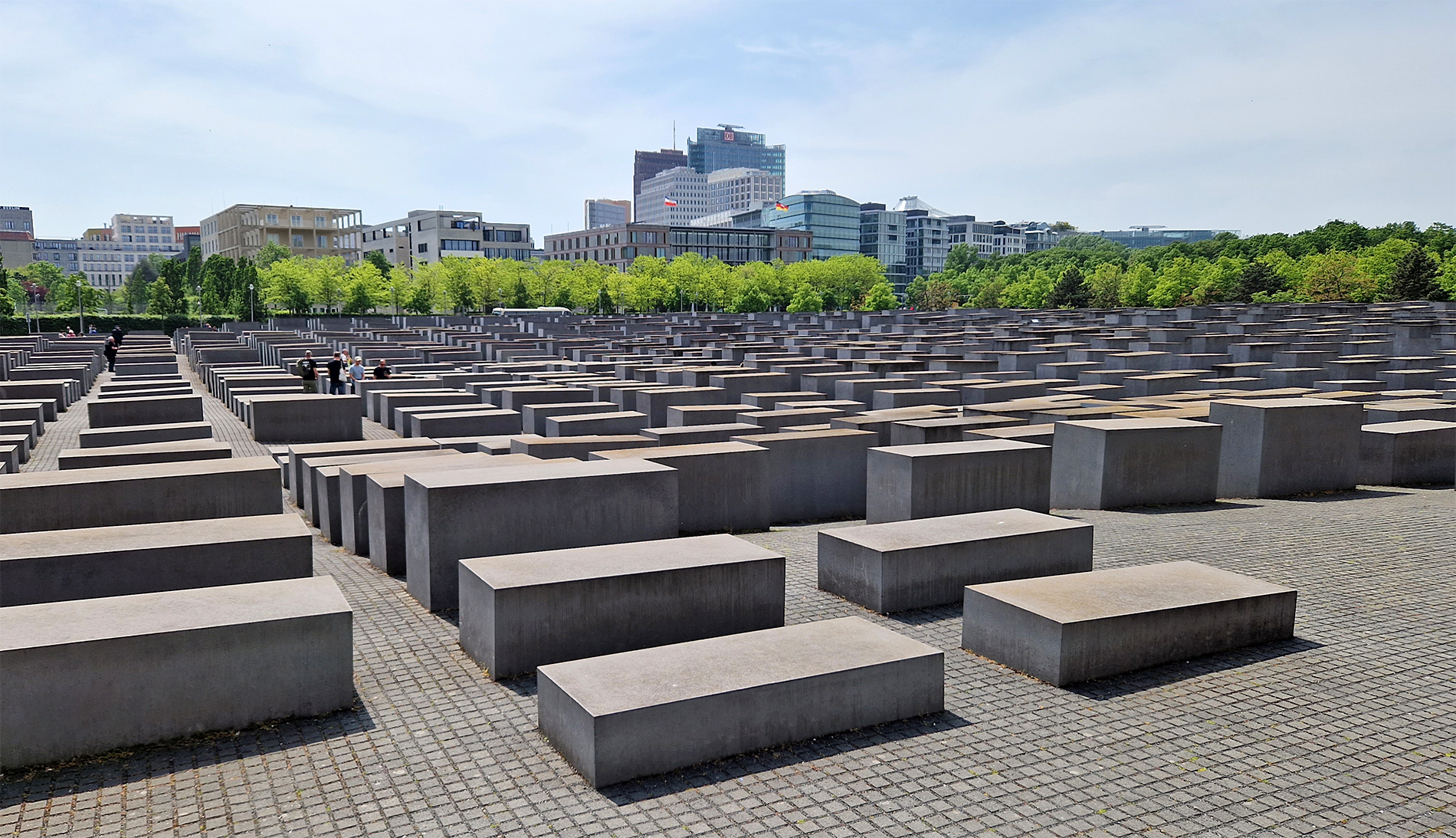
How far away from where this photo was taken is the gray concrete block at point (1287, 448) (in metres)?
14.0

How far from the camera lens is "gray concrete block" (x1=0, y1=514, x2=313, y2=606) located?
7727 millimetres

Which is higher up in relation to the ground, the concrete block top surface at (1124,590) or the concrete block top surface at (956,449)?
the concrete block top surface at (956,449)

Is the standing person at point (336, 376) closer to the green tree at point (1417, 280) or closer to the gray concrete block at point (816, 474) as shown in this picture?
the gray concrete block at point (816, 474)

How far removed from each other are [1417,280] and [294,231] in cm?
12723

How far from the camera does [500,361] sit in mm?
38406

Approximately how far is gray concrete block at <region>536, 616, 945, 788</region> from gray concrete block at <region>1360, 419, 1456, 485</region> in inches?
465

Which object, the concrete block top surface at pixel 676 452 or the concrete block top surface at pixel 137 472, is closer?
the concrete block top surface at pixel 137 472

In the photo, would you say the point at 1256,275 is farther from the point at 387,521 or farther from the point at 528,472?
the point at 387,521

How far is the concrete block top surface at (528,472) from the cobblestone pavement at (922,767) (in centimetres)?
161

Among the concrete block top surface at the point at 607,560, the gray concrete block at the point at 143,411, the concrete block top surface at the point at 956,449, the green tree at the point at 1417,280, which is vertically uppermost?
the green tree at the point at 1417,280

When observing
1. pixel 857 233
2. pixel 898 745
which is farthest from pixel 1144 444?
pixel 857 233

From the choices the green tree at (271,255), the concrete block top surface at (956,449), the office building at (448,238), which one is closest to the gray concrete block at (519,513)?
the concrete block top surface at (956,449)

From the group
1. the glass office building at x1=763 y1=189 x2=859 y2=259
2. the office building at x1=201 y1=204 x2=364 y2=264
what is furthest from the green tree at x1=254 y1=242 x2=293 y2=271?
the glass office building at x1=763 y1=189 x2=859 y2=259

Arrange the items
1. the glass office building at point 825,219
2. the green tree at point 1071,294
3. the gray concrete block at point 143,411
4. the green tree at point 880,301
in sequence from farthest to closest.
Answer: the glass office building at point 825,219 < the green tree at point 880,301 < the green tree at point 1071,294 < the gray concrete block at point 143,411
